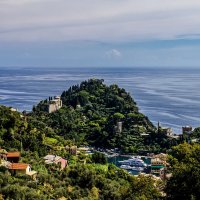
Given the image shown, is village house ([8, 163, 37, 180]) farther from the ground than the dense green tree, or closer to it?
closer to it

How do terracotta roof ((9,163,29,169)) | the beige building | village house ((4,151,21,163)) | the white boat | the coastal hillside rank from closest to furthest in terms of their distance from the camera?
terracotta roof ((9,163,29,169)) → village house ((4,151,21,163)) → the white boat → the coastal hillside → the beige building

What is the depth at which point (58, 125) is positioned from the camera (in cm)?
5334

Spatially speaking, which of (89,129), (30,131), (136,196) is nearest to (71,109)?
(89,129)

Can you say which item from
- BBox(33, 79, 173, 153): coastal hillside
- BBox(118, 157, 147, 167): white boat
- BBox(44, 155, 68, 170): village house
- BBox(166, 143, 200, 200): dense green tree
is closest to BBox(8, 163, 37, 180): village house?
BBox(44, 155, 68, 170): village house

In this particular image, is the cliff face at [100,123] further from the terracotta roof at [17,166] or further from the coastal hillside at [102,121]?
the terracotta roof at [17,166]

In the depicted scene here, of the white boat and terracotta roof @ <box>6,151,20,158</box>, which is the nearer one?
terracotta roof @ <box>6,151,20,158</box>

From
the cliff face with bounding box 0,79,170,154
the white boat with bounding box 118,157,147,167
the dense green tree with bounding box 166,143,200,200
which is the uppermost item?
the dense green tree with bounding box 166,143,200,200

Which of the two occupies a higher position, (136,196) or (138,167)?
(136,196)

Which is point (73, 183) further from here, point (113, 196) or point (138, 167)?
point (138, 167)

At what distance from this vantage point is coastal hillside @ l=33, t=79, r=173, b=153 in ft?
168

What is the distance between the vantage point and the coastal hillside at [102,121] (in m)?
51.1

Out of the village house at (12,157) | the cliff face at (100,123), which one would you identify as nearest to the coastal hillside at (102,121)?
the cliff face at (100,123)

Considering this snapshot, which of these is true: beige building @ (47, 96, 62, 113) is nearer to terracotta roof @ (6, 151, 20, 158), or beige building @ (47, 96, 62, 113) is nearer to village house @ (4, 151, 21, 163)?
terracotta roof @ (6, 151, 20, 158)

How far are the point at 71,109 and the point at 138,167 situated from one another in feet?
68.3
